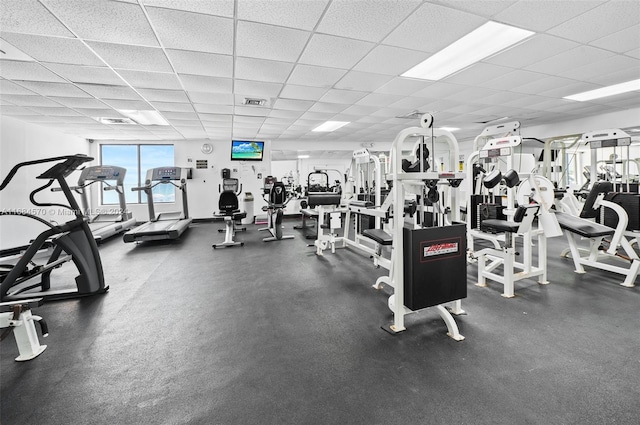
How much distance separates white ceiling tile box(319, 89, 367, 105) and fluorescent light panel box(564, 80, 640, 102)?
12.0ft

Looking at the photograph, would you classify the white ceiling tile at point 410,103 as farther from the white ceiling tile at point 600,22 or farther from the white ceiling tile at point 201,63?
the white ceiling tile at point 201,63

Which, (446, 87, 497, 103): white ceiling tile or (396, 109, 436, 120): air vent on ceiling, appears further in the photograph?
(396, 109, 436, 120): air vent on ceiling

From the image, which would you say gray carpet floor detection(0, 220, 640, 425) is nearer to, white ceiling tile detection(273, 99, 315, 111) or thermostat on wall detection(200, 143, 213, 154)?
white ceiling tile detection(273, 99, 315, 111)

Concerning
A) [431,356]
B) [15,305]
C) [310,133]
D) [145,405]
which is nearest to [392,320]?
[431,356]

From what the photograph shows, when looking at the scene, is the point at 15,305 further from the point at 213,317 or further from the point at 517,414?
the point at 517,414

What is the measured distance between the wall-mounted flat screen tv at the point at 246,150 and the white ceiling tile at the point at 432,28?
6655mm

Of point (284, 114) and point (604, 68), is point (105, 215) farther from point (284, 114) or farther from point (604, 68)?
point (604, 68)

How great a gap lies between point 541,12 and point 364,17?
1.48m

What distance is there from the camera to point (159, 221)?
271 inches

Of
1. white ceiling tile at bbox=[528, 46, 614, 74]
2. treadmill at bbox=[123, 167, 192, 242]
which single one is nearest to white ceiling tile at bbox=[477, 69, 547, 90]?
white ceiling tile at bbox=[528, 46, 614, 74]

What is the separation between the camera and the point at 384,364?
1.92 meters

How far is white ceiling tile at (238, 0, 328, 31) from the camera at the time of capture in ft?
7.17

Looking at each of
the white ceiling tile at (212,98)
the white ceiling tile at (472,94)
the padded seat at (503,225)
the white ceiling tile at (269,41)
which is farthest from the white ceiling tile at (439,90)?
the white ceiling tile at (212,98)

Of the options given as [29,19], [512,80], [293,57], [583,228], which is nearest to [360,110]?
[512,80]
